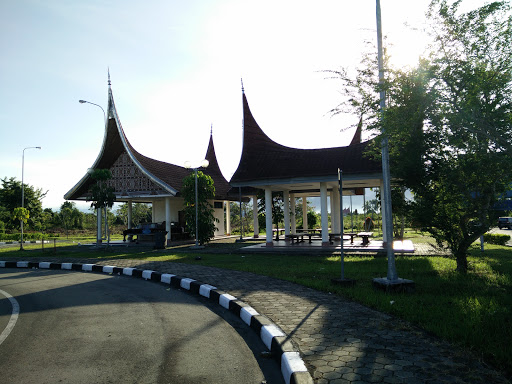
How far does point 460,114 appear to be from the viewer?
5.24 meters

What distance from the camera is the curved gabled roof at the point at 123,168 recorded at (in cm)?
2173

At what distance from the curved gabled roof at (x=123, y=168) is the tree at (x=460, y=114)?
611 inches

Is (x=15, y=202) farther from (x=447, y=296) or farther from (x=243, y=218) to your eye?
(x=447, y=296)

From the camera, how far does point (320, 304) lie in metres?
6.07

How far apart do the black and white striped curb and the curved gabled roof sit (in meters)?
9.43

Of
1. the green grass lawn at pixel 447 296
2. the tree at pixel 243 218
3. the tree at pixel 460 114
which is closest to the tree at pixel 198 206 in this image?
the green grass lawn at pixel 447 296

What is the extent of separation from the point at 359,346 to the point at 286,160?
46.3ft

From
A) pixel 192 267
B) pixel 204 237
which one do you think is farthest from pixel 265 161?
pixel 192 267

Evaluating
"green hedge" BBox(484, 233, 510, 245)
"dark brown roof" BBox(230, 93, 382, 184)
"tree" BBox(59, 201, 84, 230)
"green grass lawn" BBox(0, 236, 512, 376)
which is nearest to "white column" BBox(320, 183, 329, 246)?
"dark brown roof" BBox(230, 93, 382, 184)

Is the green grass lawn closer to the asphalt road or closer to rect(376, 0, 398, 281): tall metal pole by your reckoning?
rect(376, 0, 398, 281): tall metal pole

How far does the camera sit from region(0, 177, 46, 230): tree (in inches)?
1499

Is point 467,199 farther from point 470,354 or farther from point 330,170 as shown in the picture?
point 330,170

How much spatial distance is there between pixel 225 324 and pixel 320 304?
1584 mm

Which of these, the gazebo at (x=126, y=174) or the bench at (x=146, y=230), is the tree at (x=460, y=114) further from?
the bench at (x=146, y=230)
